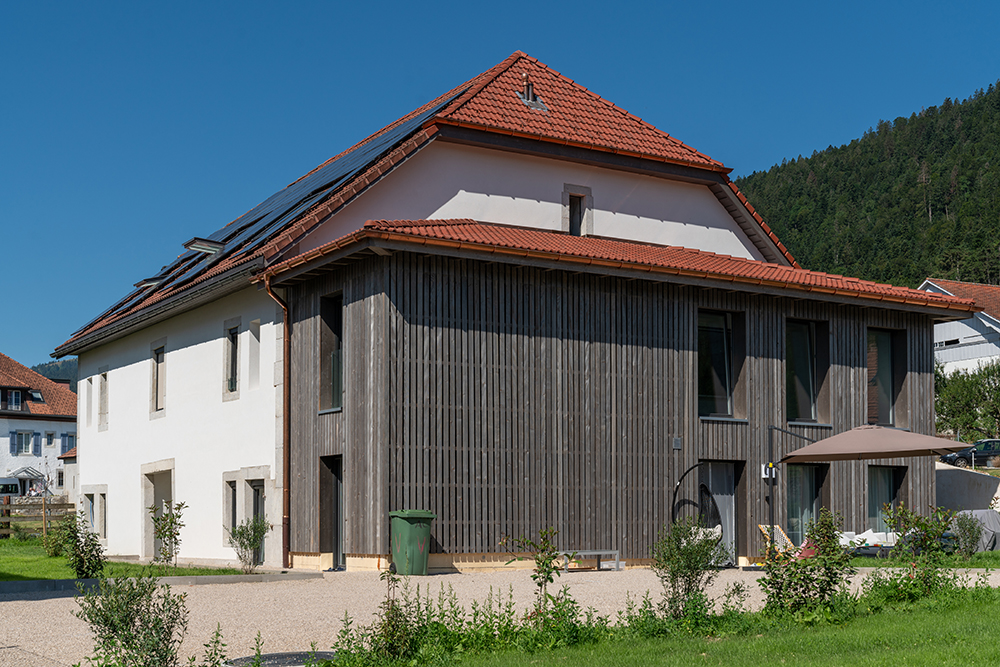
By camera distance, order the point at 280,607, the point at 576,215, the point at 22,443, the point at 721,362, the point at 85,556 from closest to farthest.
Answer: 1. the point at 280,607
2. the point at 85,556
3. the point at 721,362
4. the point at 576,215
5. the point at 22,443

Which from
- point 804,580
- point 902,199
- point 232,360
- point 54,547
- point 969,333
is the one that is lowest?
point 54,547

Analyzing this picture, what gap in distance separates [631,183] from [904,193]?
8147 cm

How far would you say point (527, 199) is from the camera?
76.1 ft

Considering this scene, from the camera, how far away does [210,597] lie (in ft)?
47.6

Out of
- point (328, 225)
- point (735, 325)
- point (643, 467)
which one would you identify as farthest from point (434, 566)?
point (735, 325)

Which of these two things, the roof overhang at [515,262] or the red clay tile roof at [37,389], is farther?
the red clay tile roof at [37,389]

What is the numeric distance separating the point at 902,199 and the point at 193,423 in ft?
278

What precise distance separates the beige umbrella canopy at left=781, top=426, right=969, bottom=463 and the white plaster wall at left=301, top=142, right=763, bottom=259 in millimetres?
7318

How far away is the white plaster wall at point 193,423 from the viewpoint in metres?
22.2

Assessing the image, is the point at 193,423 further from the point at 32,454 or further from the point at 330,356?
the point at 32,454

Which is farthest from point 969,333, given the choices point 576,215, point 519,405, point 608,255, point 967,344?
point 519,405

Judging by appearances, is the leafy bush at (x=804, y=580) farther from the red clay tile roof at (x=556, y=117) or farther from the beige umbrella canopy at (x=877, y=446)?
the red clay tile roof at (x=556, y=117)

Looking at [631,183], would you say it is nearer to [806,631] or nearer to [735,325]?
[735,325]

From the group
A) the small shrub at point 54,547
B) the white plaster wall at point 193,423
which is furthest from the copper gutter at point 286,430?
the small shrub at point 54,547
